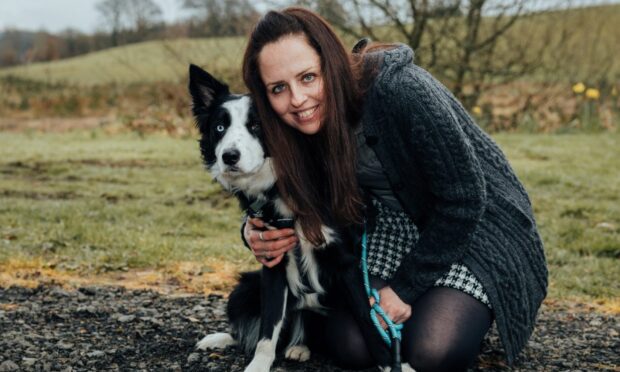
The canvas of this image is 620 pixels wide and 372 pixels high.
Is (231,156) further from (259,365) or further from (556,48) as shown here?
(556,48)

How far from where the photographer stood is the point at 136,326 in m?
3.53

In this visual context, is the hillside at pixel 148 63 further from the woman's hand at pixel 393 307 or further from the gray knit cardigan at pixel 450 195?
the woman's hand at pixel 393 307

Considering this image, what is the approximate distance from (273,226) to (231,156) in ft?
1.26

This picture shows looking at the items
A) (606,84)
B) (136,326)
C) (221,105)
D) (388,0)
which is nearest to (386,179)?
(221,105)

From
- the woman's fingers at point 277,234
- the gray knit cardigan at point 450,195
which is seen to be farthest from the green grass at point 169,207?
the woman's fingers at point 277,234

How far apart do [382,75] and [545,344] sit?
164cm

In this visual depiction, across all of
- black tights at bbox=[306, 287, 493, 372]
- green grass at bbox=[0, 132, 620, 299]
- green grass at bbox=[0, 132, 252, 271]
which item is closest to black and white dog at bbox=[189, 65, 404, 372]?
black tights at bbox=[306, 287, 493, 372]

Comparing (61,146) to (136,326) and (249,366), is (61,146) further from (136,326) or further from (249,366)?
(249,366)

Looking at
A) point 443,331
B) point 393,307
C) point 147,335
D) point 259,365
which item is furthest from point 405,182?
point 147,335

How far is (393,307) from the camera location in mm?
2846

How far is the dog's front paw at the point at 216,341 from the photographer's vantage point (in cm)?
323

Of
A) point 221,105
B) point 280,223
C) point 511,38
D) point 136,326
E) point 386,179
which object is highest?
point 511,38

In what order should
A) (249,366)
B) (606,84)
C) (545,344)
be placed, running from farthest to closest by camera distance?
(606,84) < (545,344) < (249,366)

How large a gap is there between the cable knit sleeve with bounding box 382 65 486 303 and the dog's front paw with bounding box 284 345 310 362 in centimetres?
63
